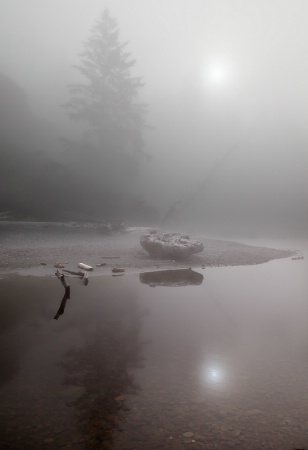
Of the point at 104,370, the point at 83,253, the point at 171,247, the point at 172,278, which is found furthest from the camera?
the point at 83,253

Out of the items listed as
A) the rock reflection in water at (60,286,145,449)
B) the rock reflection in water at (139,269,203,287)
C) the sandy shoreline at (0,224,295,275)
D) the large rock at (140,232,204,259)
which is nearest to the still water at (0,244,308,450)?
the rock reflection in water at (60,286,145,449)

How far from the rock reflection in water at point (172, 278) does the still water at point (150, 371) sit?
133 cm

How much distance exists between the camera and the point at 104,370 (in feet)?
13.5

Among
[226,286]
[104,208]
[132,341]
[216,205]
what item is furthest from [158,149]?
[132,341]

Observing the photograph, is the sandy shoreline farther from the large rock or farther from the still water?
the still water

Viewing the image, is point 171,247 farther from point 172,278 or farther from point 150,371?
point 150,371

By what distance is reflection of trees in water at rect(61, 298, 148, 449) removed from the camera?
3090mm

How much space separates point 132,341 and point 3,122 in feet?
100

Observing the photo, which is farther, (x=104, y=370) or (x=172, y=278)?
(x=172, y=278)

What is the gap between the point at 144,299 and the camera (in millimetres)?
7598

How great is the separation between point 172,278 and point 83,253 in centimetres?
515

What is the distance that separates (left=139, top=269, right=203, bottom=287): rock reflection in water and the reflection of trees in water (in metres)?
3.20

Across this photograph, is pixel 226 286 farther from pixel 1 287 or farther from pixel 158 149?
pixel 158 149

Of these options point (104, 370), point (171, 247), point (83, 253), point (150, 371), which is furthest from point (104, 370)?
point (83, 253)
